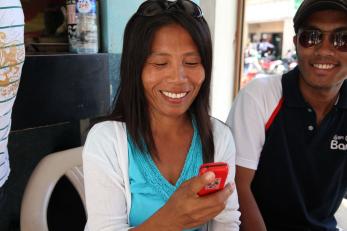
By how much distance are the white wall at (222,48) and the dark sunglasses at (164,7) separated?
4.63ft

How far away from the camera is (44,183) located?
1.27 meters

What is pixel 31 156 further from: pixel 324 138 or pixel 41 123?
pixel 324 138

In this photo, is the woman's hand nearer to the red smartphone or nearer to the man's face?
the red smartphone

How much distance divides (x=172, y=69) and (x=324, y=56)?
0.58m

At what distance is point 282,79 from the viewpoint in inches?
50.2

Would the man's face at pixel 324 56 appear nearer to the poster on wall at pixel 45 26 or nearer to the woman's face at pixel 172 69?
the woman's face at pixel 172 69

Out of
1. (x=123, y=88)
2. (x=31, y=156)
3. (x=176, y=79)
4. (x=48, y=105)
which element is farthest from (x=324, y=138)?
(x=31, y=156)

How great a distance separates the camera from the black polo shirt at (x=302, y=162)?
3.91ft

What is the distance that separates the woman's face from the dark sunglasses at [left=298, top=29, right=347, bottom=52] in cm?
44

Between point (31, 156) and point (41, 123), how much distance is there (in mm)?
313

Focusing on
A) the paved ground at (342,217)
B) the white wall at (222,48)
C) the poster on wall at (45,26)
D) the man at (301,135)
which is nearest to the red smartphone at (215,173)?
the man at (301,135)

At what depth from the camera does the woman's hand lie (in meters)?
0.73

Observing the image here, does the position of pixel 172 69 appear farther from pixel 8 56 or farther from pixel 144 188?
pixel 8 56

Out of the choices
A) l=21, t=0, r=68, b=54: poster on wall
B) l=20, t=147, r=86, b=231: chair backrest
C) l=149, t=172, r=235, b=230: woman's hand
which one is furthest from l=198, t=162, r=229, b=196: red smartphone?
l=21, t=0, r=68, b=54: poster on wall
